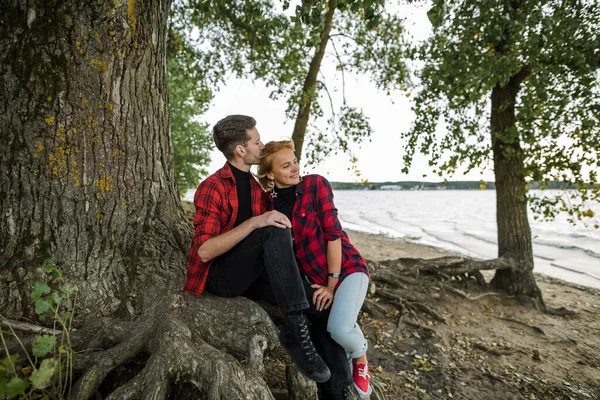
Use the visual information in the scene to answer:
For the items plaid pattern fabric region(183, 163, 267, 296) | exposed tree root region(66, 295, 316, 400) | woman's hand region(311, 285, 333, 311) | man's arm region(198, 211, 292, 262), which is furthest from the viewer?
woman's hand region(311, 285, 333, 311)

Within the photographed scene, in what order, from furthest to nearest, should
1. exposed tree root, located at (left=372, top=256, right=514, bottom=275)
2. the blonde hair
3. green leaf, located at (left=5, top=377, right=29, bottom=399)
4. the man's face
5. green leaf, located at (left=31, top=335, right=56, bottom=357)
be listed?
exposed tree root, located at (left=372, top=256, right=514, bottom=275) < the man's face < the blonde hair < green leaf, located at (left=31, top=335, right=56, bottom=357) < green leaf, located at (left=5, top=377, right=29, bottom=399)

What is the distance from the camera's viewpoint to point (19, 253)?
277 centimetres

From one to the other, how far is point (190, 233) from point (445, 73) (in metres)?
5.07

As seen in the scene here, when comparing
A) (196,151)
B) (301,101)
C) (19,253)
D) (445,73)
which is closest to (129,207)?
(19,253)

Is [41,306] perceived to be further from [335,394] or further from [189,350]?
[335,394]

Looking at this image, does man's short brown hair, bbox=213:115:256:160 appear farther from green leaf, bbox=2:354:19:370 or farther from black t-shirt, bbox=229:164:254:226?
green leaf, bbox=2:354:19:370

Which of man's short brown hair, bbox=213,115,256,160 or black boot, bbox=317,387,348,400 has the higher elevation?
man's short brown hair, bbox=213,115,256,160

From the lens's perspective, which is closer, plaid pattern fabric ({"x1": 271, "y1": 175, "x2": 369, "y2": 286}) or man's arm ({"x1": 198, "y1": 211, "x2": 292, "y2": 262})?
man's arm ({"x1": 198, "y1": 211, "x2": 292, "y2": 262})

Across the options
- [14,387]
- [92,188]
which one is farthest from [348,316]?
[92,188]

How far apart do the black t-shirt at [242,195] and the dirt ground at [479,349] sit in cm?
203

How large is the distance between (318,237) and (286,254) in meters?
0.54

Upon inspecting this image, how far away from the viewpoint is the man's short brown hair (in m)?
3.22

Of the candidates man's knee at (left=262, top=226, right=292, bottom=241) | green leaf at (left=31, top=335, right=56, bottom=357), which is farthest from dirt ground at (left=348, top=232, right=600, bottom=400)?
green leaf at (left=31, top=335, right=56, bottom=357)

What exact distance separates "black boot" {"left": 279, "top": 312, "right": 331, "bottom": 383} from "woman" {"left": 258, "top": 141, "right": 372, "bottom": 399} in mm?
331
